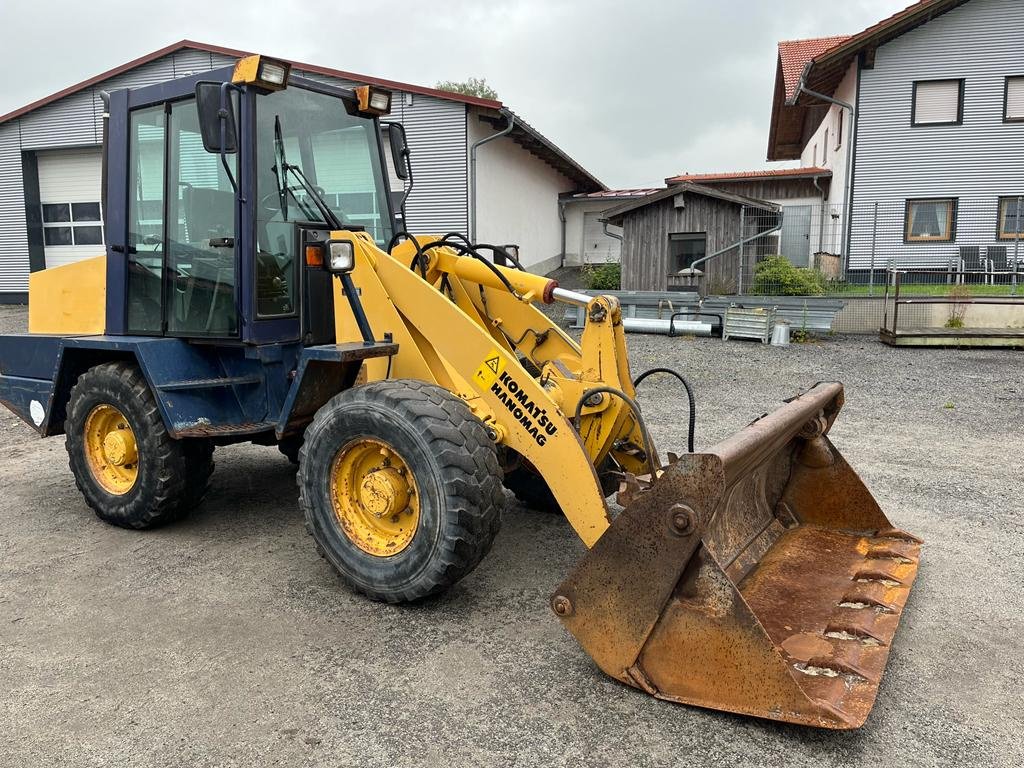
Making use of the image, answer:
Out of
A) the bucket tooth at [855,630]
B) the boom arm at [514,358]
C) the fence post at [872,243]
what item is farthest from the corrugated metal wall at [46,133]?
the bucket tooth at [855,630]

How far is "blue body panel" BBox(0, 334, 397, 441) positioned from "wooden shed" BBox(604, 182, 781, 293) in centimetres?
1281

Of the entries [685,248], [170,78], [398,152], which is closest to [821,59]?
[685,248]

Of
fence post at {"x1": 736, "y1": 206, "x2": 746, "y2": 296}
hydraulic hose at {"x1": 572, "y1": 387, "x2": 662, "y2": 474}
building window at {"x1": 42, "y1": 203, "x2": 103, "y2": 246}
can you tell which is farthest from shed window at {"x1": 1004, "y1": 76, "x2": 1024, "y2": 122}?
building window at {"x1": 42, "y1": 203, "x2": 103, "y2": 246}

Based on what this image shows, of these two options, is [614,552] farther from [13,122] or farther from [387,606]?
[13,122]

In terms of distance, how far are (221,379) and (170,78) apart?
15.1 m

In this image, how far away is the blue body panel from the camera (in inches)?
165

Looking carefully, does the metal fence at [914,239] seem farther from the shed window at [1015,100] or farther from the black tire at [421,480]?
the black tire at [421,480]

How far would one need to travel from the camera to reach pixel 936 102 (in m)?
19.4

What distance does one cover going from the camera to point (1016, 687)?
293cm

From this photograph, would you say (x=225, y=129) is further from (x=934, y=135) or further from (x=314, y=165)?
(x=934, y=135)

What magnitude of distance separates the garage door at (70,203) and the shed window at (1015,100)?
22.1 metres

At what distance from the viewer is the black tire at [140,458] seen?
4.50m

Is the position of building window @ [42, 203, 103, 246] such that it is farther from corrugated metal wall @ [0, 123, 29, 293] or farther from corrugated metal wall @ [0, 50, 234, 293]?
corrugated metal wall @ [0, 123, 29, 293]

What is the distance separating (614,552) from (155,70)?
64.7 ft
